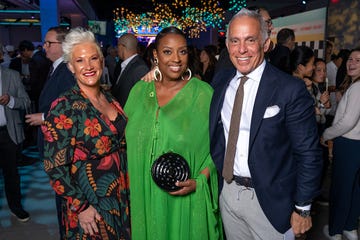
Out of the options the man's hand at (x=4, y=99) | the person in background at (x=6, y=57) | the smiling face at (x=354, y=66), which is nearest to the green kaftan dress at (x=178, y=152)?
the smiling face at (x=354, y=66)

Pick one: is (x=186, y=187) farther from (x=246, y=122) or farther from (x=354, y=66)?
(x=354, y=66)

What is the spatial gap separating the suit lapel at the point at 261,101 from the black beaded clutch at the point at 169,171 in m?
0.43

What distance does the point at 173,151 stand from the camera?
188cm

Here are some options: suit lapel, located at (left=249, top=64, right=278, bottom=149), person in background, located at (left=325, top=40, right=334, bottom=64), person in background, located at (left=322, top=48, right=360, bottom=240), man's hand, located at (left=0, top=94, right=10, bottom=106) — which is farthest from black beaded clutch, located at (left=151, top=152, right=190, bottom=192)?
person in background, located at (left=325, top=40, right=334, bottom=64)

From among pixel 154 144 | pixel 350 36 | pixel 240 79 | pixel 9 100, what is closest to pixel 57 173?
pixel 154 144

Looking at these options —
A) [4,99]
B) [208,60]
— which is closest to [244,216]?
[4,99]

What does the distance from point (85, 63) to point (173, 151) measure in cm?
66

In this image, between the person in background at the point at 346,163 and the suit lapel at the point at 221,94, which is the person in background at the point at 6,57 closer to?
the suit lapel at the point at 221,94

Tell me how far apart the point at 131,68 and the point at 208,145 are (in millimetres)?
1742

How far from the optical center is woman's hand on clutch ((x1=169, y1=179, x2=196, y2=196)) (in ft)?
5.91

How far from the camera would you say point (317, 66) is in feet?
10.5

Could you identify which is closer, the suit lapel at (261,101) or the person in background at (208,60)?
the suit lapel at (261,101)

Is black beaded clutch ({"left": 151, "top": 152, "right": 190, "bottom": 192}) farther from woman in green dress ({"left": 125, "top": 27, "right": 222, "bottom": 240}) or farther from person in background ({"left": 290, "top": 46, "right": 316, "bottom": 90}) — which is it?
person in background ({"left": 290, "top": 46, "right": 316, "bottom": 90})

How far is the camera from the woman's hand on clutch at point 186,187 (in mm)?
1801
